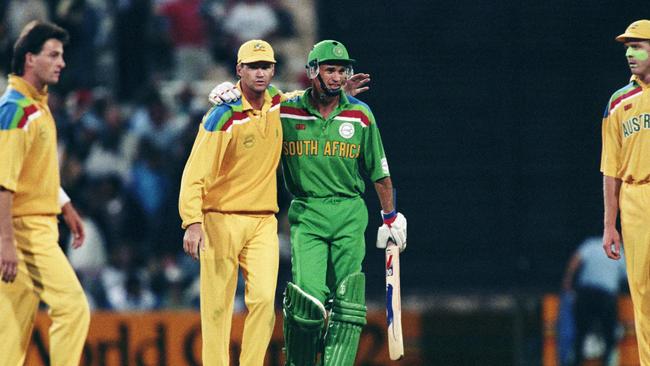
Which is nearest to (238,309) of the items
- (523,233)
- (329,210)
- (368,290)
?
(368,290)

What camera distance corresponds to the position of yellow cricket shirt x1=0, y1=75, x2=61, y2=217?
7.68 meters

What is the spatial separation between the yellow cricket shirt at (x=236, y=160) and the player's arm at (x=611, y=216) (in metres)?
2.08

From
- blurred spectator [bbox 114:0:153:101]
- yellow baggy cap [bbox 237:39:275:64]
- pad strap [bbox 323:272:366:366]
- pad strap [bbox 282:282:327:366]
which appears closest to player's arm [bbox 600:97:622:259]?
pad strap [bbox 323:272:366:366]

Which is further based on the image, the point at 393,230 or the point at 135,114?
the point at 135,114

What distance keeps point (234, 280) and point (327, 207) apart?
729 mm

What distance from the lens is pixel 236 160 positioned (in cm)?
854

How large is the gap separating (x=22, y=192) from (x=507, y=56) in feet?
24.0

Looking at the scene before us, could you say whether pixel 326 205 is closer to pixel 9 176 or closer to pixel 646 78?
pixel 9 176

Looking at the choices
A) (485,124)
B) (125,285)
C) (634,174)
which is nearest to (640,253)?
(634,174)

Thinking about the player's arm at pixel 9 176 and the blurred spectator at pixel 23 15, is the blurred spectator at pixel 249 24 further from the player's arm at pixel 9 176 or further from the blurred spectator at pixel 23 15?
the player's arm at pixel 9 176

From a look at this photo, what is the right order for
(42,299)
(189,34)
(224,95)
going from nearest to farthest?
(42,299)
(224,95)
(189,34)

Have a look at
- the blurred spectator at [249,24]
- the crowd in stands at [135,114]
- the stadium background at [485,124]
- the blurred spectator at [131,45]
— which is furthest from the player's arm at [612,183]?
the blurred spectator at [131,45]

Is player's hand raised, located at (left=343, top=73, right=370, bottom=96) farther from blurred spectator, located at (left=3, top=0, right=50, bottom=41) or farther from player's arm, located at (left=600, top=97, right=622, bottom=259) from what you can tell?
blurred spectator, located at (left=3, top=0, right=50, bottom=41)

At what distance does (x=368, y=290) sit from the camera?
44.9 ft
